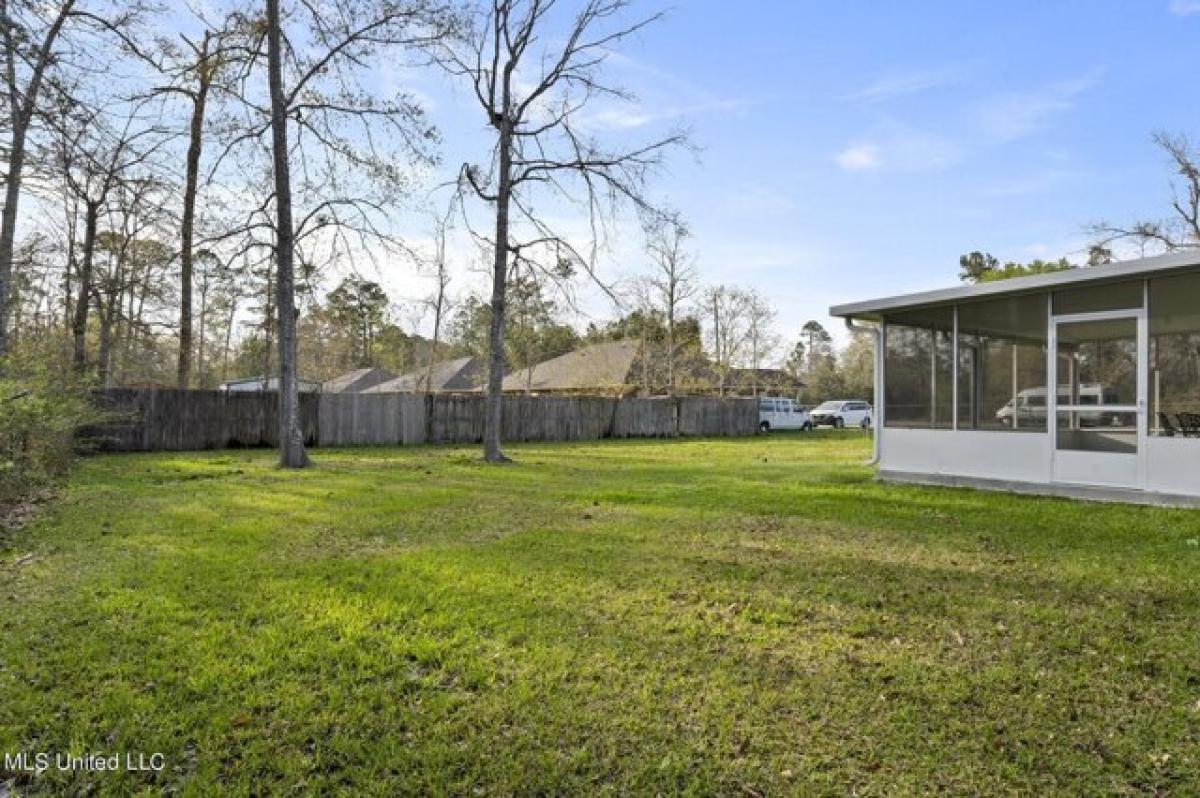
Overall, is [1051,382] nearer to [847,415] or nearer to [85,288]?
[85,288]

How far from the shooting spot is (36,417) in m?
8.22

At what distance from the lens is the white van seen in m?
8.31

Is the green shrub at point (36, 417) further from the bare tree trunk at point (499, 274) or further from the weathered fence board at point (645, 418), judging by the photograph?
the weathered fence board at point (645, 418)

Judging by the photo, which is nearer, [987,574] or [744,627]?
[744,627]

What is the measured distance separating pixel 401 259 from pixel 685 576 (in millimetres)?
10824

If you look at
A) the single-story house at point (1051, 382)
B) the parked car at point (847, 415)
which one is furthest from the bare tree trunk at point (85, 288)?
the parked car at point (847, 415)

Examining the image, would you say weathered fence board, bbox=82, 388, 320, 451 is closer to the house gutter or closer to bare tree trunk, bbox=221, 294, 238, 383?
the house gutter

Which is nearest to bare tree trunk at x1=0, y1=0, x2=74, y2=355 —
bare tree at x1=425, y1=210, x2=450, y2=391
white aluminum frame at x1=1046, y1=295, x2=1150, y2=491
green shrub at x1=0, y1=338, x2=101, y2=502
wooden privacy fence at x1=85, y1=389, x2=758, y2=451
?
green shrub at x1=0, y1=338, x2=101, y2=502

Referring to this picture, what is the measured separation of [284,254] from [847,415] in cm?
2707

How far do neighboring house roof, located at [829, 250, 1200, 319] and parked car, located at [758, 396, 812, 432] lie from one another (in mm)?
18029

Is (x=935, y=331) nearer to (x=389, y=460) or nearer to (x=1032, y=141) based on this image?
(x=1032, y=141)

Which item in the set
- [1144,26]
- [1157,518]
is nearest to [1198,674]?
[1157,518]

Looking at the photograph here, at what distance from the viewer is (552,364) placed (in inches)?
1465

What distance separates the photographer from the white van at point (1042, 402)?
8312mm
